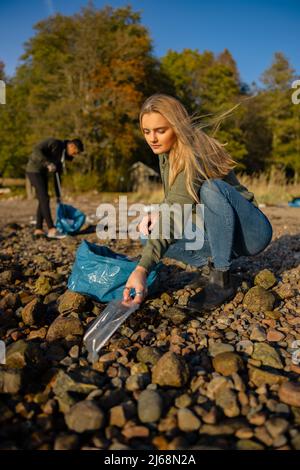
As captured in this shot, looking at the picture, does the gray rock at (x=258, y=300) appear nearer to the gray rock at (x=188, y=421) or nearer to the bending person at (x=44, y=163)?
the gray rock at (x=188, y=421)

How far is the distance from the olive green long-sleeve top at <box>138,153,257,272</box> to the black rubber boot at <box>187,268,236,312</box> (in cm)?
40

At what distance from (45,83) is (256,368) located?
16692mm

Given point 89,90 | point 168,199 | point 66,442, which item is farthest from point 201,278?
point 89,90

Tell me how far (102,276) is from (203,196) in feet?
2.44

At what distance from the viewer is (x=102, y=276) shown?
6.76 ft

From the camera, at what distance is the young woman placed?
5.72 feet

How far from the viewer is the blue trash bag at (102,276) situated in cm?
204

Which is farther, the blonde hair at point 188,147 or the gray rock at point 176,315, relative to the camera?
the gray rock at point 176,315

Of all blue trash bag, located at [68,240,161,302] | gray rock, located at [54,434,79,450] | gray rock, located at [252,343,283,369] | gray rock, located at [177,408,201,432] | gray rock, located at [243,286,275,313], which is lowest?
gray rock, located at [54,434,79,450]

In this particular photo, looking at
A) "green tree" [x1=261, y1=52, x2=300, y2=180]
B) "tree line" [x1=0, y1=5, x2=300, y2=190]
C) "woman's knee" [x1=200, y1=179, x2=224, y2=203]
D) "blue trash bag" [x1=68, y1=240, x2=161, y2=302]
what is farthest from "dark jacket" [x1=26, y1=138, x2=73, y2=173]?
"green tree" [x1=261, y1=52, x2=300, y2=180]

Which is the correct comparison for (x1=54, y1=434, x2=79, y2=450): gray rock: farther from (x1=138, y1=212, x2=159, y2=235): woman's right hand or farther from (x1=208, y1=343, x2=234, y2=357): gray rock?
(x1=138, y1=212, x2=159, y2=235): woman's right hand

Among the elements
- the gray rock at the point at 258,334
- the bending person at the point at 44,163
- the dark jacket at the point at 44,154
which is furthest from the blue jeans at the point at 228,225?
the dark jacket at the point at 44,154

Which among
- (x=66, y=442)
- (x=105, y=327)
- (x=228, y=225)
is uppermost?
(x=228, y=225)

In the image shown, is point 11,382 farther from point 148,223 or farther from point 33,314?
point 148,223
